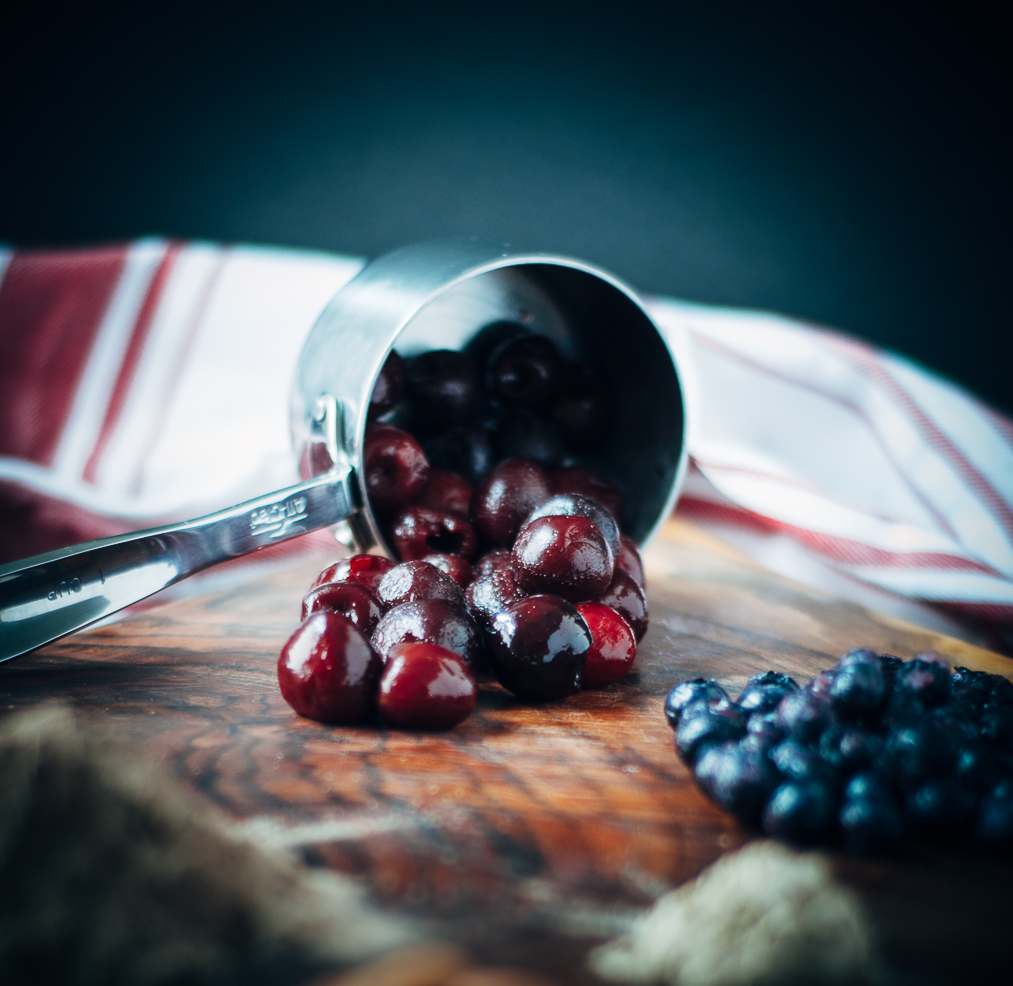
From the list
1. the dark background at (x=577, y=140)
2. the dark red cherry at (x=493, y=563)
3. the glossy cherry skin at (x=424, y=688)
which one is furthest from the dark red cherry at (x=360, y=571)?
the dark background at (x=577, y=140)

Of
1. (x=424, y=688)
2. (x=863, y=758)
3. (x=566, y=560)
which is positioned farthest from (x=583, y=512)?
(x=863, y=758)

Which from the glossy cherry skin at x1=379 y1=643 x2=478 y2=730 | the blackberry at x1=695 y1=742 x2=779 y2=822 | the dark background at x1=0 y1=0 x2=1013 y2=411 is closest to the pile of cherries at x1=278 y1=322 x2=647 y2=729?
the glossy cherry skin at x1=379 y1=643 x2=478 y2=730

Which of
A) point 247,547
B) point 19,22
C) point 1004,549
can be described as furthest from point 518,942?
point 19,22

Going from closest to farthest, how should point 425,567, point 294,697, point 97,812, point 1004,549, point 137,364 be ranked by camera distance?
point 97,812 < point 294,697 < point 425,567 < point 1004,549 < point 137,364

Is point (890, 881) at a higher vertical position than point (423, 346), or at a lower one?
lower

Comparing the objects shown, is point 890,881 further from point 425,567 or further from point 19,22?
point 19,22

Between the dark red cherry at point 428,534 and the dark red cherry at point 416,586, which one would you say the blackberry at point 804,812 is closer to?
the dark red cherry at point 416,586

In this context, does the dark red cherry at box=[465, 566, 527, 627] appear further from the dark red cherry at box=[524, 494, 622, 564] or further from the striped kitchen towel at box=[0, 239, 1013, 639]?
the striped kitchen towel at box=[0, 239, 1013, 639]

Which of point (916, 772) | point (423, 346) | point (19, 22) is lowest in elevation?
point (916, 772)
